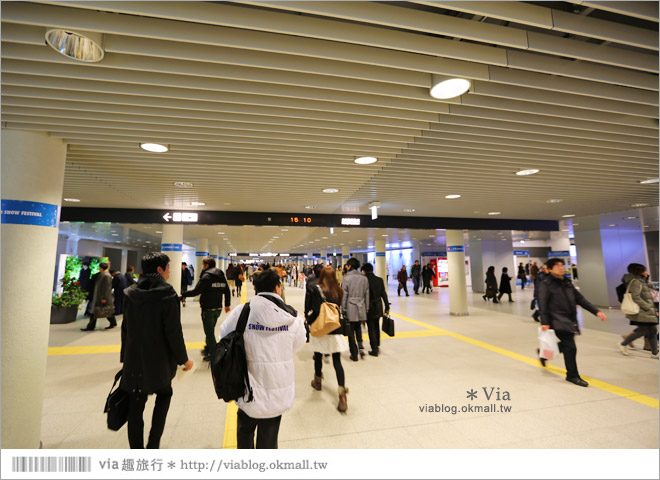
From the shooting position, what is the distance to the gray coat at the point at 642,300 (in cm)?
543

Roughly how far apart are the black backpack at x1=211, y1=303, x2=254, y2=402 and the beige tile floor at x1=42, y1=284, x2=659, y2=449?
4.46 ft

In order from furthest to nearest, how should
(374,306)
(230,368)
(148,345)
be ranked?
(374,306)
(148,345)
(230,368)

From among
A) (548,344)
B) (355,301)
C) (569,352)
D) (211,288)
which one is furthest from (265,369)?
(569,352)

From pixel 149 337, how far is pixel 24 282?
5.66 ft

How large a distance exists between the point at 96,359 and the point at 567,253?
100 feet

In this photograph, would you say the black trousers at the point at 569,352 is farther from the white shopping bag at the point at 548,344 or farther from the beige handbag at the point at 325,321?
the beige handbag at the point at 325,321

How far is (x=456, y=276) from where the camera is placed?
431 inches

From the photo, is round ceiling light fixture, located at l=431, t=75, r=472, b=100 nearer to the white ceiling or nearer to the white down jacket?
the white ceiling

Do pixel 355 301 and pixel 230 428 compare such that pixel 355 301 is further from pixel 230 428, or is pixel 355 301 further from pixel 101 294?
pixel 101 294

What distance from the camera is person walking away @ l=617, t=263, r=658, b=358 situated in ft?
17.9

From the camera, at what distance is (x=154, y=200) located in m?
7.57

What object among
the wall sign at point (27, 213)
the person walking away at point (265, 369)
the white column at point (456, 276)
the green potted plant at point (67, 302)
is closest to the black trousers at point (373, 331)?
the person walking away at point (265, 369)

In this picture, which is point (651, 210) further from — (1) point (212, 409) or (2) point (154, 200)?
(2) point (154, 200)

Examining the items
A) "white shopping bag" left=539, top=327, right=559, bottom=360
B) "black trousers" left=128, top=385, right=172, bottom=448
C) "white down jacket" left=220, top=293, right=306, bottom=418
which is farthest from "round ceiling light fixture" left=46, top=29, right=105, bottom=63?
"white shopping bag" left=539, top=327, right=559, bottom=360
